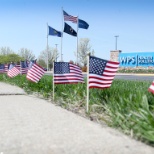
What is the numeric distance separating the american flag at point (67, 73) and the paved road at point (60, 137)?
4807mm

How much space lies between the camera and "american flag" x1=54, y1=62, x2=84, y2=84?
568 inches

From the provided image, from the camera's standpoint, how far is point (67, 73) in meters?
14.5

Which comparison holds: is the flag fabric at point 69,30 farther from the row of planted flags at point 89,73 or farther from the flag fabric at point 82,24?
the row of planted flags at point 89,73

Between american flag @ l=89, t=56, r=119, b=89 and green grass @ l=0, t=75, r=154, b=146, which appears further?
american flag @ l=89, t=56, r=119, b=89

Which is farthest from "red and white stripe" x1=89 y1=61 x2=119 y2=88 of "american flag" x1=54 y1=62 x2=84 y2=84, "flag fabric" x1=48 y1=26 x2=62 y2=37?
"flag fabric" x1=48 y1=26 x2=62 y2=37

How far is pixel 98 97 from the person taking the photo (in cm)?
1092

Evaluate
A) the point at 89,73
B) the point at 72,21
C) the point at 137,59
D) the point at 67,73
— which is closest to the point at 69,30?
the point at 72,21

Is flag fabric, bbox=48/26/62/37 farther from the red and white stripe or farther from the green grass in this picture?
the red and white stripe

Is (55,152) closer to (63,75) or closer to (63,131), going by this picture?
(63,131)

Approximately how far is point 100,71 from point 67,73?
4.26 meters

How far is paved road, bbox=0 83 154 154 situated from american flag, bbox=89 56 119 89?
137 centimetres

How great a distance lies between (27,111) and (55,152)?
513cm

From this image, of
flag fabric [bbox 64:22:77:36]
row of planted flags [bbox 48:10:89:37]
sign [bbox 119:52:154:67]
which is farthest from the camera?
sign [bbox 119:52:154:67]

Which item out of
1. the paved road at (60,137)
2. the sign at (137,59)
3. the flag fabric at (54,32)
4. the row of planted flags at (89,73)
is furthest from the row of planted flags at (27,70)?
the sign at (137,59)
